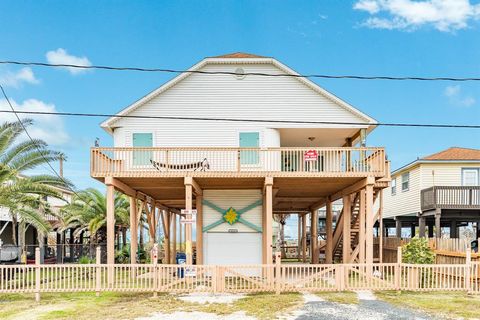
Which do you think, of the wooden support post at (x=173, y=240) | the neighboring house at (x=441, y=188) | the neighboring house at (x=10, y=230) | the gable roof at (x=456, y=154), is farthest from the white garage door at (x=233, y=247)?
the gable roof at (x=456, y=154)

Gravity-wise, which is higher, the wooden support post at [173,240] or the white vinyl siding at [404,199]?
the white vinyl siding at [404,199]

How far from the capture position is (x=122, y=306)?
13078mm

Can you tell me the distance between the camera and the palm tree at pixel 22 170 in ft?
67.1

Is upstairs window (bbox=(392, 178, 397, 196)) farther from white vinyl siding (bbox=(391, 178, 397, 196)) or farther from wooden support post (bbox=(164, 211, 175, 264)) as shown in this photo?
wooden support post (bbox=(164, 211, 175, 264))

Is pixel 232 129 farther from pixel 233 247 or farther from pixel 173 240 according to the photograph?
pixel 173 240

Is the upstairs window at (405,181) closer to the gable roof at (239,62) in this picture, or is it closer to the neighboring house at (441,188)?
the neighboring house at (441,188)

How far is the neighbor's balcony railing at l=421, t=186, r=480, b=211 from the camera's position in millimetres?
23938

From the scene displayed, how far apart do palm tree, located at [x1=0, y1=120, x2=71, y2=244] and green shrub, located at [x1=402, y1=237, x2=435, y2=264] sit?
1598 centimetres

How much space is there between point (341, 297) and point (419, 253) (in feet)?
19.7

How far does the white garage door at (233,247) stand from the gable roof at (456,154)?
39.3 ft

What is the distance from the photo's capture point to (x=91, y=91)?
83.3 ft

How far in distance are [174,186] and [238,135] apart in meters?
3.47

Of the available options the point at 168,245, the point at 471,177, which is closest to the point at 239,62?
the point at 168,245

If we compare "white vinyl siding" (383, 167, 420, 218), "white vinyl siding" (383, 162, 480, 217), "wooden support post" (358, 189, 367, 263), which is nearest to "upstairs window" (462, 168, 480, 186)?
"white vinyl siding" (383, 162, 480, 217)
